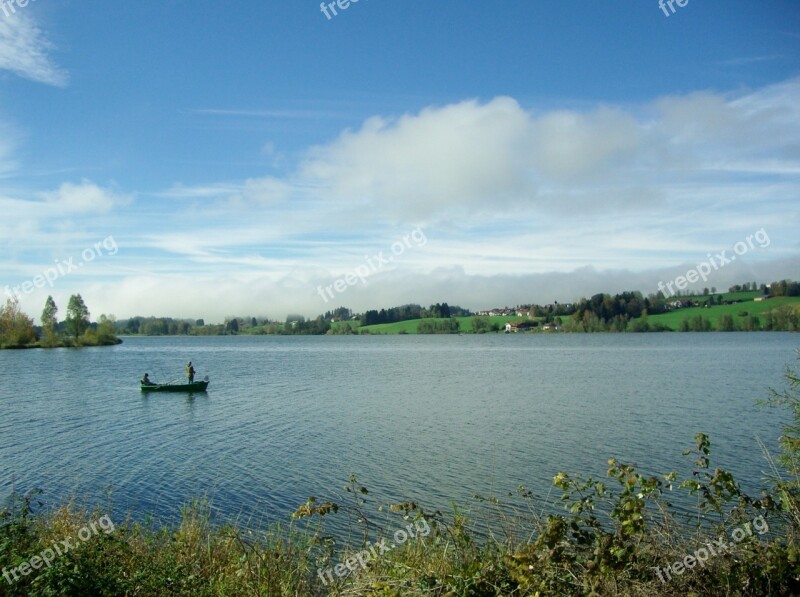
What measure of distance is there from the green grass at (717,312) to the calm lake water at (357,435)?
96807 millimetres

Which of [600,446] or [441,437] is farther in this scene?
[441,437]

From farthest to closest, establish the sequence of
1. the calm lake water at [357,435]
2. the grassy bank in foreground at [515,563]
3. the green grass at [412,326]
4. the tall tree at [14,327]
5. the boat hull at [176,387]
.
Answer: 1. the green grass at [412,326]
2. the tall tree at [14,327]
3. the boat hull at [176,387]
4. the calm lake water at [357,435]
5. the grassy bank in foreground at [515,563]

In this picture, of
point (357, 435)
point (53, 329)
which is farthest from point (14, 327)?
point (357, 435)

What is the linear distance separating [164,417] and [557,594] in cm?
3250

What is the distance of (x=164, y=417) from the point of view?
3431 centimetres

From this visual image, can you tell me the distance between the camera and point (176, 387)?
46.0 meters

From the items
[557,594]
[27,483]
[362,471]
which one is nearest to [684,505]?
[362,471]

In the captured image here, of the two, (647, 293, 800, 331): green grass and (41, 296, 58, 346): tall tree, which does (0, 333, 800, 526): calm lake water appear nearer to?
(41, 296, 58, 346): tall tree

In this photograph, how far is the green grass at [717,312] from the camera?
13432cm

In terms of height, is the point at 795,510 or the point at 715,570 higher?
the point at 795,510

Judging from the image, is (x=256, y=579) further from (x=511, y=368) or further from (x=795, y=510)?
(x=511, y=368)

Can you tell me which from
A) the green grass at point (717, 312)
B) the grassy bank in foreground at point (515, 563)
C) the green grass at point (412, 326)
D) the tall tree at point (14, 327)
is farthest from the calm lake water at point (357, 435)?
the green grass at point (412, 326)

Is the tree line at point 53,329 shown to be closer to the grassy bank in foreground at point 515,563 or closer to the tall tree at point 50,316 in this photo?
the tall tree at point 50,316

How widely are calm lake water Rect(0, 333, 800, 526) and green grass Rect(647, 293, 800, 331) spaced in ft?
318
